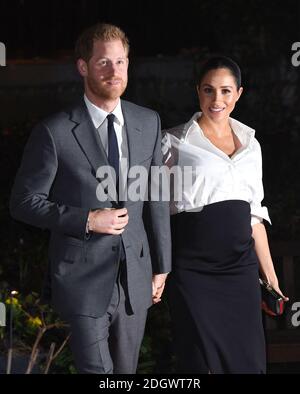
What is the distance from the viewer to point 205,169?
4.98 meters

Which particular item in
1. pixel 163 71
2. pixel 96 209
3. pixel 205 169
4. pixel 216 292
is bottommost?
pixel 216 292

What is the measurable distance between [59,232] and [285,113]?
16.3ft

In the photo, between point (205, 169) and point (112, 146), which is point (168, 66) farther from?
point (112, 146)

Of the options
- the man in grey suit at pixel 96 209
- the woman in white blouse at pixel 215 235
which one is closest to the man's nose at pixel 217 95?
the woman in white blouse at pixel 215 235

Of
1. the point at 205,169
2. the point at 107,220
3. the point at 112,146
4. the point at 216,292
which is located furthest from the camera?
the point at 216,292

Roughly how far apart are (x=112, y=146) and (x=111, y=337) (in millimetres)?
824

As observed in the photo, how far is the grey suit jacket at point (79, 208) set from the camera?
457 cm

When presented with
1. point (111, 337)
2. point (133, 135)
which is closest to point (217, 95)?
point (133, 135)

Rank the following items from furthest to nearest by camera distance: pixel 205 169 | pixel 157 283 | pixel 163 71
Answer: pixel 163 71 → pixel 205 169 → pixel 157 283

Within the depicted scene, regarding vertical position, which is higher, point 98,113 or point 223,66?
point 223,66

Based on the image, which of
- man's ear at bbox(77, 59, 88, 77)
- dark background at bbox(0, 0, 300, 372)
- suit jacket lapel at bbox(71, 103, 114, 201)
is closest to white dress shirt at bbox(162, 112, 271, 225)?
suit jacket lapel at bbox(71, 103, 114, 201)

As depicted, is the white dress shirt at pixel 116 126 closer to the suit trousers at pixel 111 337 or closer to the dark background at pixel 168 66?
the suit trousers at pixel 111 337

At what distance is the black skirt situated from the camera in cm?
502

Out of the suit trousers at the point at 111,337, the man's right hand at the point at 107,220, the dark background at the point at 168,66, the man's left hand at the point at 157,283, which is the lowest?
the suit trousers at the point at 111,337
